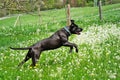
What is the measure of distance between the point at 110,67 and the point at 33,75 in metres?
2.08

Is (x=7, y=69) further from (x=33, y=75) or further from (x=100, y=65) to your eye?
(x=100, y=65)

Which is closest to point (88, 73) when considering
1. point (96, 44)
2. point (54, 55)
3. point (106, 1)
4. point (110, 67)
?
point (110, 67)

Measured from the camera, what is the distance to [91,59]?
1170 centimetres

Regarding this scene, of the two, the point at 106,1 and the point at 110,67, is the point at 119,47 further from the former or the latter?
the point at 106,1

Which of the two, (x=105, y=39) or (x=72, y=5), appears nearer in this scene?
(x=105, y=39)

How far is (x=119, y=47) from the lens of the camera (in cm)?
1382

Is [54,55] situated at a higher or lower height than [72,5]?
higher

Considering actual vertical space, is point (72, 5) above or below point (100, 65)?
below

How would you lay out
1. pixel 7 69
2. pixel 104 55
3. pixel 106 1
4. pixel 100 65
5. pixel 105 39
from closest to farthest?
pixel 100 65 → pixel 7 69 → pixel 104 55 → pixel 105 39 → pixel 106 1

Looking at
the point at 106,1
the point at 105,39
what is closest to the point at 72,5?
the point at 106,1

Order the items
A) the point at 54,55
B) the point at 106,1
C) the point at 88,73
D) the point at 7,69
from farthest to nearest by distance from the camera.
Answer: the point at 106,1 < the point at 54,55 < the point at 7,69 < the point at 88,73


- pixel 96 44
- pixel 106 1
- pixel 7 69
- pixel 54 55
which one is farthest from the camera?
pixel 106 1

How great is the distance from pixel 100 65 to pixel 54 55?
2.98 metres

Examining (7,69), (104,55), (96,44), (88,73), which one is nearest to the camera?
(88,73)
